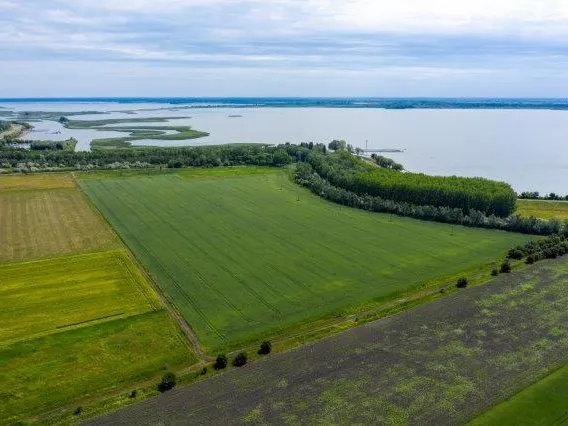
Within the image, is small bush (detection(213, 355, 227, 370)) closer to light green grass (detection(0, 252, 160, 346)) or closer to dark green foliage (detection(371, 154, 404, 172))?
light green grass (detection(0, 252, 160, 346))

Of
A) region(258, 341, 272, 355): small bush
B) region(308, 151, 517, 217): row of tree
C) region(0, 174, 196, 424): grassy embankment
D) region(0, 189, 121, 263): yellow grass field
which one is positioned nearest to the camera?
region(0, 174, 196, 424): grassy embankment

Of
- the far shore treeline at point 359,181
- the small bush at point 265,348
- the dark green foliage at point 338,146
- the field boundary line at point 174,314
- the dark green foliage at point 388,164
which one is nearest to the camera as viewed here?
the small bush at point 265,348

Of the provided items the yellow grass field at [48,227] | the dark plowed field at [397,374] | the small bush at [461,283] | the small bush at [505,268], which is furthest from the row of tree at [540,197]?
the yellow grass field at [48,227]

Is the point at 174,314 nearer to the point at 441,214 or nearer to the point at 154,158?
the point at 441,214

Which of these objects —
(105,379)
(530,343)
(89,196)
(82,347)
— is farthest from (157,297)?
(89,196)

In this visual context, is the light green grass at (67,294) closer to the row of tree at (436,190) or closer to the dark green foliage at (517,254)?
the dark green foliage at (517,254)

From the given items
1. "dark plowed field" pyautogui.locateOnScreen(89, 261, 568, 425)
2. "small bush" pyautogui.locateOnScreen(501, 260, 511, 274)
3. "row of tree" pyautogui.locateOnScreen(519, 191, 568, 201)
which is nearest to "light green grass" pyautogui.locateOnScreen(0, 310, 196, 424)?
"dark plowed field" pyautogui.locateOnScreen(89, 261, 568, 425)
